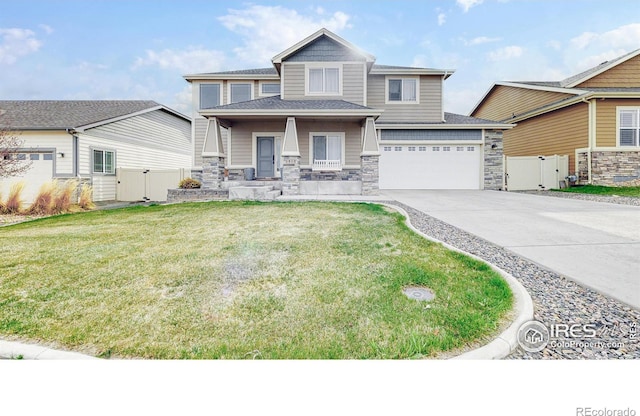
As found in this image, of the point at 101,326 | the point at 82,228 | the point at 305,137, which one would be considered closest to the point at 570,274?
the point at 101,326

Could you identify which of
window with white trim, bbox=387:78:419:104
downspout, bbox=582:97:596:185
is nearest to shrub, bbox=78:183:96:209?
window with white trim, bbox=387:78:419:104

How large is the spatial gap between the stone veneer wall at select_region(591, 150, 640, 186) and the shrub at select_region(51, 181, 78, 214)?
18659 millimetres

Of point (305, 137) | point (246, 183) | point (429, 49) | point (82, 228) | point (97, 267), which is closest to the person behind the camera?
point (429, 49)

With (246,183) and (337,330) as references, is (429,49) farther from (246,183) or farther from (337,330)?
(246,183)

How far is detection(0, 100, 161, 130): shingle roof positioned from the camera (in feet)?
42.2

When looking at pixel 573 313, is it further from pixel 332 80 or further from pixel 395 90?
pixel 395 90

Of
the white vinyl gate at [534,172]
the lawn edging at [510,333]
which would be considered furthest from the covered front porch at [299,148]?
the lawn edging at [510,333]

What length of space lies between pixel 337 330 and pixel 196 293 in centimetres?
137

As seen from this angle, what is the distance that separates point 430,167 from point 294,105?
6.46 metres

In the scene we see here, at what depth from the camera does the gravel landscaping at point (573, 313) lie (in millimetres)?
1904

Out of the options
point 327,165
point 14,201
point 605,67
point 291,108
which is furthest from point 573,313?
point 605,67

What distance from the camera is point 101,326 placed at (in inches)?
89.4

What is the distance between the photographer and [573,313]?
2391mm

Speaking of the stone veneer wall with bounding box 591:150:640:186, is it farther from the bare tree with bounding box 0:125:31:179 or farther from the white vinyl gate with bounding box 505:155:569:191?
the bare tree with bounding box 0:125:31:179
